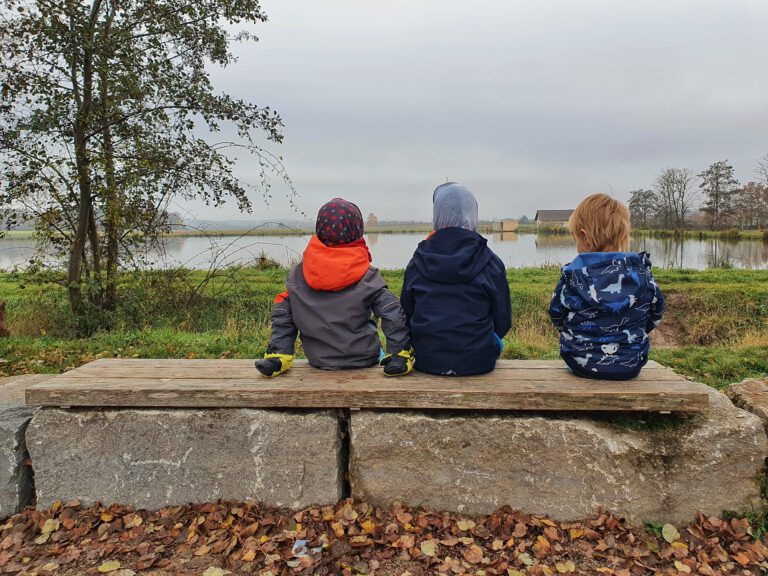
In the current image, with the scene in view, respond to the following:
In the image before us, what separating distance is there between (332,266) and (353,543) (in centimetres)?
151

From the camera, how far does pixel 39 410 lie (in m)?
2.97

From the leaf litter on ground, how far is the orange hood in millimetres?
1271

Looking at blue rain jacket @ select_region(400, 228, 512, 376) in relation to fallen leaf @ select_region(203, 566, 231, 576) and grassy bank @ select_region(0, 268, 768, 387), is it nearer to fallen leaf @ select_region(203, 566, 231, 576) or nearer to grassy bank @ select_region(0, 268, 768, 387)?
fallen leaf @ select_region(203, 566, 231, 576)

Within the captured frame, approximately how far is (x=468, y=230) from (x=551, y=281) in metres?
12.3

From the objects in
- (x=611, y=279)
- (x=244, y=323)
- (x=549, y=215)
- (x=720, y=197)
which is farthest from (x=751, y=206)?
(x=611, y=279)

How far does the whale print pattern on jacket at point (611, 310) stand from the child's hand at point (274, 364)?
169cm

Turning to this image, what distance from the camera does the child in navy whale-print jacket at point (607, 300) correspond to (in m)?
2.92

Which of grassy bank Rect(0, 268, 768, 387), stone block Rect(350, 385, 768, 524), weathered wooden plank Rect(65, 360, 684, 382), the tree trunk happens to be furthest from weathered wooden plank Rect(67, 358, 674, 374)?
the tree trunk

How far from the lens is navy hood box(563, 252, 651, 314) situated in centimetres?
291

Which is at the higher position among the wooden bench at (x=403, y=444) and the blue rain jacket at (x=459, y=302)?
the blue rain jacket at (x=459, y=302)

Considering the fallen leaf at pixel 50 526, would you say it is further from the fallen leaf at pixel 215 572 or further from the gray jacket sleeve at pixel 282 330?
the gray jacket sleeve at pixel 282 330

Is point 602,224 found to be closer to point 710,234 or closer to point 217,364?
point 217,364

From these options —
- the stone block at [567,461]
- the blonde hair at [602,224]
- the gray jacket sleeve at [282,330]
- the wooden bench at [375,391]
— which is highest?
the blonde hair at [602,224]

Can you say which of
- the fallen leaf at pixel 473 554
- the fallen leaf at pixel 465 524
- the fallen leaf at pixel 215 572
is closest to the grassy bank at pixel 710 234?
the fallen leaf at pixel 465 524
